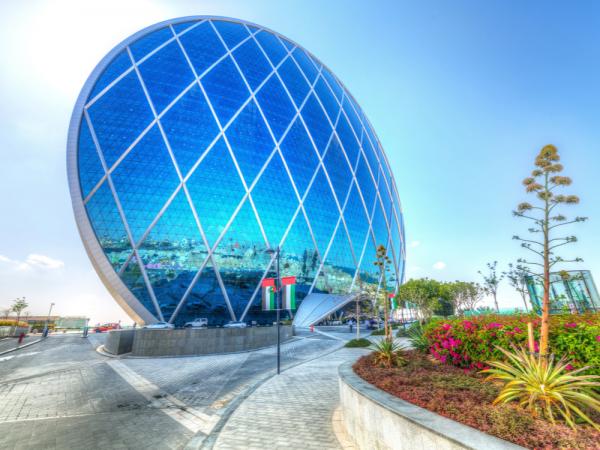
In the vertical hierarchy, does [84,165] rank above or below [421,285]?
Answer: above

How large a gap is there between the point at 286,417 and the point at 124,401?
19.4ft

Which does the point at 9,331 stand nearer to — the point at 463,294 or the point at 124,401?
the point at 124,401

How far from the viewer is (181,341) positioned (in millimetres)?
18547

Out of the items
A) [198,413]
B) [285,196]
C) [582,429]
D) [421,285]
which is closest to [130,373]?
[198,413]

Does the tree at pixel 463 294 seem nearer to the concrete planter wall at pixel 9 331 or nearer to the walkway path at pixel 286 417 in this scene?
the walkway path at pixel 286 417

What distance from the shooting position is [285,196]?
3838cm

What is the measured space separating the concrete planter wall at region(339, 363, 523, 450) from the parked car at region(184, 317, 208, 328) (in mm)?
28856

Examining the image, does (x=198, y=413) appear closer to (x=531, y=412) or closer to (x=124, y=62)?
(x=531, y=412)

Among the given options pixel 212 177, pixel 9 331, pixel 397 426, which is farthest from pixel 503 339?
pixel 9 331

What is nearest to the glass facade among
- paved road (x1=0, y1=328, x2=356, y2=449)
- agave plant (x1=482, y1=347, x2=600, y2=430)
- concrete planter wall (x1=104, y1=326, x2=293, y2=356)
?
concrete planter wall (x1=104, y1=326, x2=293, y2=356)

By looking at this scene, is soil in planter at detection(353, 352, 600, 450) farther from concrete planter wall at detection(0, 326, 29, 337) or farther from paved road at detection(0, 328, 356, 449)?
concrete planter wall at detection(0, 326, 29, 337)

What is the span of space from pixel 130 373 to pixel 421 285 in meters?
41.5

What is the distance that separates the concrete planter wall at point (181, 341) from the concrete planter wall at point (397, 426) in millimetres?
15768

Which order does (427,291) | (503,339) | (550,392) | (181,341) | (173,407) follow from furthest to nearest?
(427,291), (181,341), (173,407), (503,339), (550,392)
